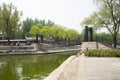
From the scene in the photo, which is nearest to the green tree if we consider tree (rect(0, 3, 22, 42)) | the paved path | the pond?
tree (rect(0, 3, 22, 42))

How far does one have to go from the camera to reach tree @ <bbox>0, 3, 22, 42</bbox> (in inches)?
2333

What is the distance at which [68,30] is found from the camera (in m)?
97.1

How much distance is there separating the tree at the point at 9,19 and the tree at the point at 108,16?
24.4m

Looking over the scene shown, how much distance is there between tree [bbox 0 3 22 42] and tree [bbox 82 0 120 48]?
24377mm

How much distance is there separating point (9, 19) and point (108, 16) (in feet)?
91.0

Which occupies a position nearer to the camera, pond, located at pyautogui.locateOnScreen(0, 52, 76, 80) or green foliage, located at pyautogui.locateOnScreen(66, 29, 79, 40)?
pond, located at pyautogui.locateOnScreen(0, 52, 76, 80)

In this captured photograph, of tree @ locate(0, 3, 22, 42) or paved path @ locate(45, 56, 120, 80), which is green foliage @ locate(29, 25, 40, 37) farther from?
paved path @ locate(45, 56, 120, 80)

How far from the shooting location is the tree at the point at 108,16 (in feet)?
127

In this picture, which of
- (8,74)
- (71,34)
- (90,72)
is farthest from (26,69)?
(71,34)

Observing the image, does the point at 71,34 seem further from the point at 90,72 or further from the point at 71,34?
the point at 90,72

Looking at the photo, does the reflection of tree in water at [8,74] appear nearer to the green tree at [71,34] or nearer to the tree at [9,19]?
the tree at [9,19]

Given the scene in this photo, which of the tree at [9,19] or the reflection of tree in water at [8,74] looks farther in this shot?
the tree at [9,19]

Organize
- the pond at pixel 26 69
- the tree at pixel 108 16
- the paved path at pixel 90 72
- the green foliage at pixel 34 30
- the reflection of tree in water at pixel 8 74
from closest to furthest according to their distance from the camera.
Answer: the paved path at pixel 90 72, the reflection of tree in water at pixel 8 74, the pond at pixel 26 69, the tree at pixel 108 16, the green foliage at pixel 34 30

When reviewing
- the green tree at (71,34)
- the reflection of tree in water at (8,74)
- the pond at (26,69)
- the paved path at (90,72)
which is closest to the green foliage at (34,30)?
the green tree at (71,34)
